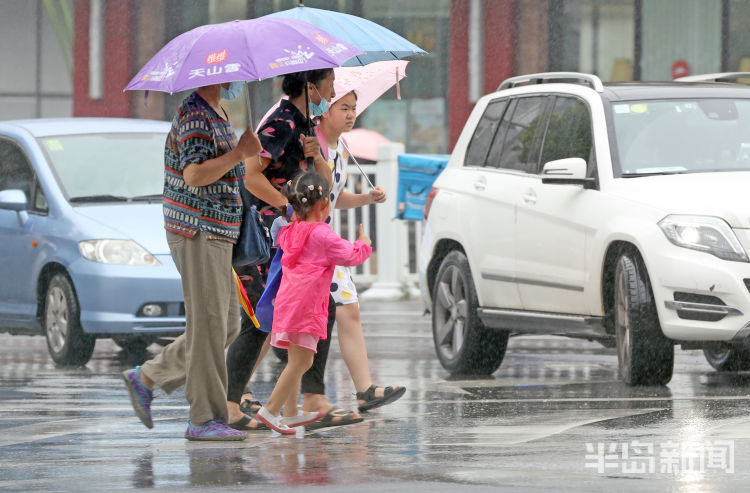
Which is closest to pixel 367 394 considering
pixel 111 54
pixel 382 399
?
pixel 382 399

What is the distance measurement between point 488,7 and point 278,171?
1900 cm

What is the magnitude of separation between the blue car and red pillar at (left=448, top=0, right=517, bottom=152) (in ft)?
46.5

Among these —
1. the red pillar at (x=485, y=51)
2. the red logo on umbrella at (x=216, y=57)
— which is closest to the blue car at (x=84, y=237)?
the red logo on umbrella at (x=216, y=57)

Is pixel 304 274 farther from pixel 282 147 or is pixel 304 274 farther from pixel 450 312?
pixel 450 312

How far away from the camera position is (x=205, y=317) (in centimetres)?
712

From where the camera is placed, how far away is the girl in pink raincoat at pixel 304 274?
24.3ft

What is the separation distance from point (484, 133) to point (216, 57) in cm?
428

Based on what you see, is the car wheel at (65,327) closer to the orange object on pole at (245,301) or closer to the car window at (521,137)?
the car window at (521,137)

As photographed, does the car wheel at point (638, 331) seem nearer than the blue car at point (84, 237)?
Yes

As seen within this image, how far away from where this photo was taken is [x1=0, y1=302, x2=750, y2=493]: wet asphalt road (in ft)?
20.0

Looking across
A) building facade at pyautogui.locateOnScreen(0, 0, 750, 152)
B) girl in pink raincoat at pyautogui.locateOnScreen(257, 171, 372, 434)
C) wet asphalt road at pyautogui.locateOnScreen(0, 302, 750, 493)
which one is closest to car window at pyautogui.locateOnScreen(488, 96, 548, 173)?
wet asphalt road at pyautogui.locateOnScreen(0, 302, 750, 493)

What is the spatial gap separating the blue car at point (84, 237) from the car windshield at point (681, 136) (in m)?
3.18

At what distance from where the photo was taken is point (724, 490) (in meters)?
5.73

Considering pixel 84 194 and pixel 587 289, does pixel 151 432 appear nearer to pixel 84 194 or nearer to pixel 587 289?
pixel 587 289
